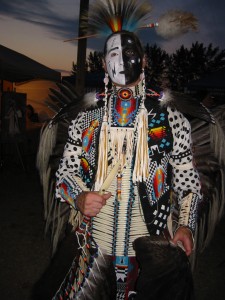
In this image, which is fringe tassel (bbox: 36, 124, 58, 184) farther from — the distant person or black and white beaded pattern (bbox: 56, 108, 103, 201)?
the distant person

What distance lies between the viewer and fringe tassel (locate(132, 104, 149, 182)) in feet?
4.96

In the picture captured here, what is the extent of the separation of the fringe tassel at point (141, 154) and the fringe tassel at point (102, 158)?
146mm

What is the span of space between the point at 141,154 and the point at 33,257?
2.76 meters

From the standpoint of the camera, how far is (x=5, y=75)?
6.80 meters

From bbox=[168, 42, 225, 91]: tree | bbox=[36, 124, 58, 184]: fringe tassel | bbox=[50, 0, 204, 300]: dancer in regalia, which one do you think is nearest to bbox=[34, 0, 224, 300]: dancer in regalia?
bbox=[50, 0, 204, 300]: dancer in regalia

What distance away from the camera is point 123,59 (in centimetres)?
162

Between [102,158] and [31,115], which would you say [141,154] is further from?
[31,115]

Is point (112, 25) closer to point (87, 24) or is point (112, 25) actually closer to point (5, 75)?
point (87, 24)

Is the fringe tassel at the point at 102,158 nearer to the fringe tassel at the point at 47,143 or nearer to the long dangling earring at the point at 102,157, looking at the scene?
the long dangling earring at the point at 102,157

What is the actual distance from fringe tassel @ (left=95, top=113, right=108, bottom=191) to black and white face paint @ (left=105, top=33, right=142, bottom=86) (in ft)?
0.87

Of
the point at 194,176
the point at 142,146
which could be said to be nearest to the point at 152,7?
the point at 142,146

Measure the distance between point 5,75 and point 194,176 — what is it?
20.0ft

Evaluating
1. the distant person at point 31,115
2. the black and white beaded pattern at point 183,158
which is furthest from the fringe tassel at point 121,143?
the distant person at point 31,115

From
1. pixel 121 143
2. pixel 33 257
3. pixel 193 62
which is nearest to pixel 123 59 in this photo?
pixel 121 143
